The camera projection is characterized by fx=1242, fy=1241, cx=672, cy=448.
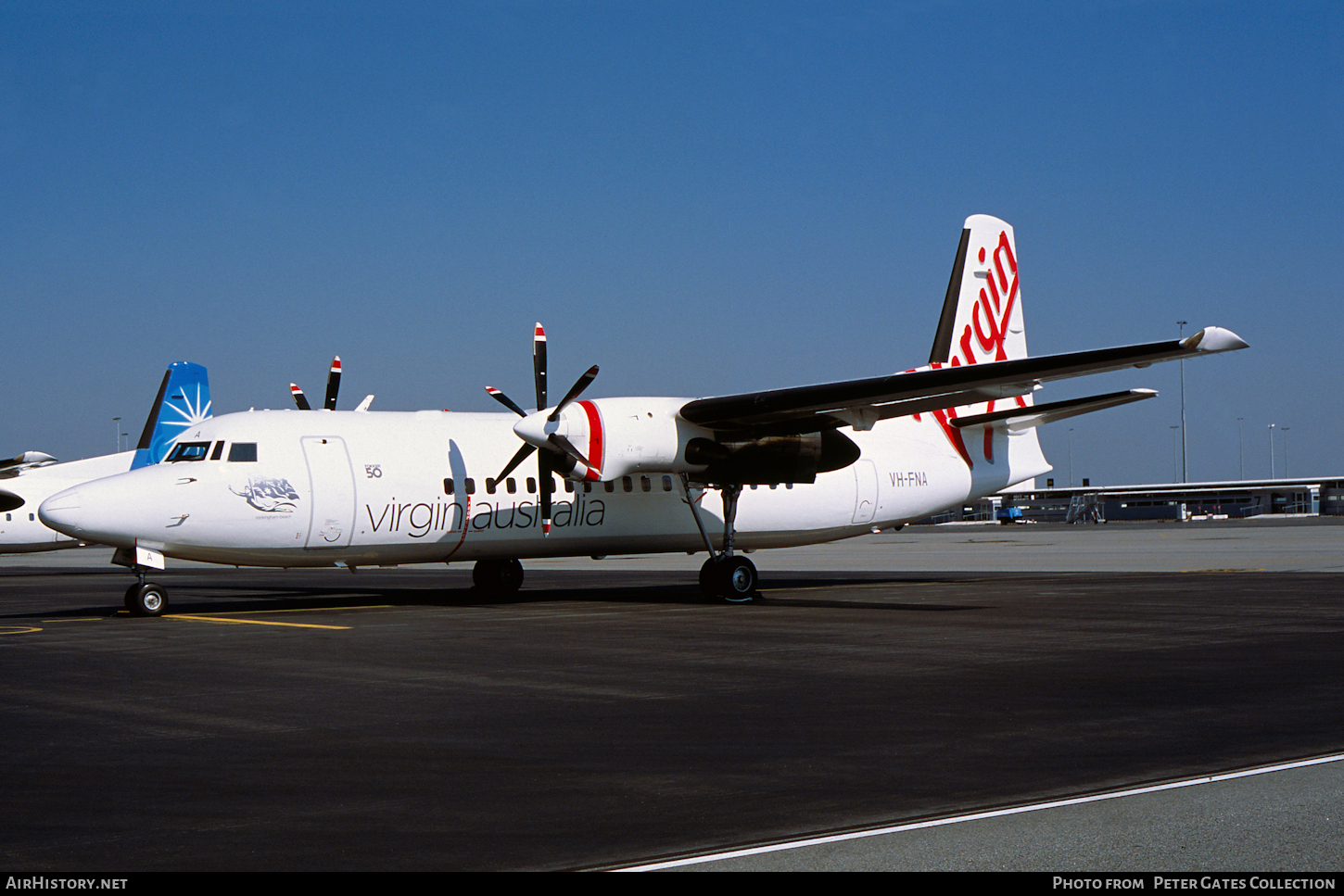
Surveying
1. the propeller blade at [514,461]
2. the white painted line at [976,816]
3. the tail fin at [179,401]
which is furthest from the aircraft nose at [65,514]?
the tail fin at [179,401]

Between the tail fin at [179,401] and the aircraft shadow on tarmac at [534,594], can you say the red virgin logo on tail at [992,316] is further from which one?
the tail fin at [179,401]

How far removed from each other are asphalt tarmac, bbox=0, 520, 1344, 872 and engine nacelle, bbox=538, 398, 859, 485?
131 inches

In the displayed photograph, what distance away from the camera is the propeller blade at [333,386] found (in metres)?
23.8

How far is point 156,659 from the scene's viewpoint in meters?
13.5

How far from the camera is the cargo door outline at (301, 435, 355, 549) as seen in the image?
65.3 ft

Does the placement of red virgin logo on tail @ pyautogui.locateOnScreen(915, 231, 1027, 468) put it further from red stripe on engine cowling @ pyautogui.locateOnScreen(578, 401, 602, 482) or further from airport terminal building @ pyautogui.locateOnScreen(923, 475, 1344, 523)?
airport terminal building @ pyautogui.locateOnScreen(923, 475, 1344, 523)

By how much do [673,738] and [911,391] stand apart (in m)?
12.5

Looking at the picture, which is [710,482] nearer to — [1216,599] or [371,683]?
[1216,599]

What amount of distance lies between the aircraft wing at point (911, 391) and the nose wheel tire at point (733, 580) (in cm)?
238

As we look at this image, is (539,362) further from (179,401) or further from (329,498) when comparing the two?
(179,401)

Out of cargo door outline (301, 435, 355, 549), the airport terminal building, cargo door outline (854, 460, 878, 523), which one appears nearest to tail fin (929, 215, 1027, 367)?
cargo door outline (854, 460, 878, 523)

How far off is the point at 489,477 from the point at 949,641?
383 inches

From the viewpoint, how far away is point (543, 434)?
66.6ft
